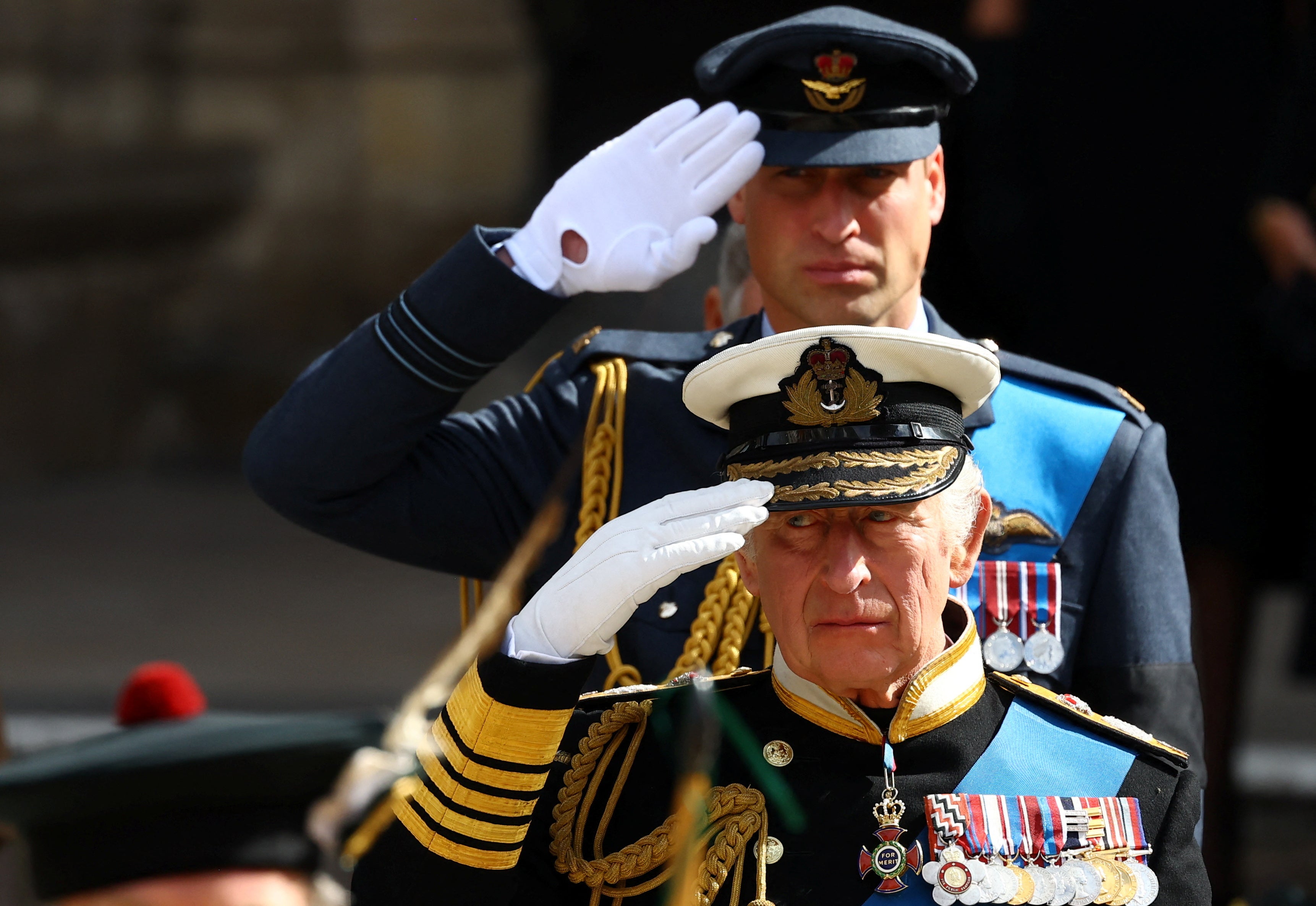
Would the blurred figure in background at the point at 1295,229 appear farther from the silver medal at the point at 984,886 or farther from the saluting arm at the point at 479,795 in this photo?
the saluting arm at the point at 479,795

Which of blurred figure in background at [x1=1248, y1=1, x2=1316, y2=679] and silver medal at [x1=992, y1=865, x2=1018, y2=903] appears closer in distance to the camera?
silver medal at [x1=992, y1=865, x2=1018, y2=903]

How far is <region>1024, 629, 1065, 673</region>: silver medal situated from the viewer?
279 cm

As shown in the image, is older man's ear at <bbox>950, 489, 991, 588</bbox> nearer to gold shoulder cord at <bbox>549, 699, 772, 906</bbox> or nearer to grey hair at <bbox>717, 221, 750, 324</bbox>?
gold shoulder cord at <bbox>549, 699, 772, 906</bbox>

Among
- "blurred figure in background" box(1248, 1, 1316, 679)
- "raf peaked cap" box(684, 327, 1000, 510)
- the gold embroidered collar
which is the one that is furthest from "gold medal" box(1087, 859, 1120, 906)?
"blurred figure in background" box(1248, 1, 1316, 679)

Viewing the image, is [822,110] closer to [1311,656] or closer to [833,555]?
[833,555]

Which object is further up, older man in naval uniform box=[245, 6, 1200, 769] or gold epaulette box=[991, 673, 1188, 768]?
older man in naval uniform box=[245, 6, 1200, 769]

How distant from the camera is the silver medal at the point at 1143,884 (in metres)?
2.28

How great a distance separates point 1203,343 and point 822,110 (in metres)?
2.15

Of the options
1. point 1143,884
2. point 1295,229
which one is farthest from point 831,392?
point 1295,229

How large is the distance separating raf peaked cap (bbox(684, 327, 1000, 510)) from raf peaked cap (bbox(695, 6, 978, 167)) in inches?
21.1

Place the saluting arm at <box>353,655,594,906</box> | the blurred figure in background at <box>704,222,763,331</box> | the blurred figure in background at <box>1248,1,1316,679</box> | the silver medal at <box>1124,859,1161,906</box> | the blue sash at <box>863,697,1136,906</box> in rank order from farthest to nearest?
the blurred figure in background at <box>1248,1,1316,679</box> < the blurred figure in background at <box>704,222,763,331</box> < the blue sash at <box>863,697,1136,906</box> < the silver medal at <box>1124,859,1161,906</box> < the saluting arm at <box>353,655,594,906</box>

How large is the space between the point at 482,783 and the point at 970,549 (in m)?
0.63

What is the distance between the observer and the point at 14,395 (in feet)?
27.0

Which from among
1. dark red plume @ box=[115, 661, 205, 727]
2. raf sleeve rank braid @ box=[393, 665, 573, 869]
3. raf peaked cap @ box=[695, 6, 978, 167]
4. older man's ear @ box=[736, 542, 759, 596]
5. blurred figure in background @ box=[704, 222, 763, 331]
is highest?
raf peaked cap @ box=[695, 6, 978, 167]
